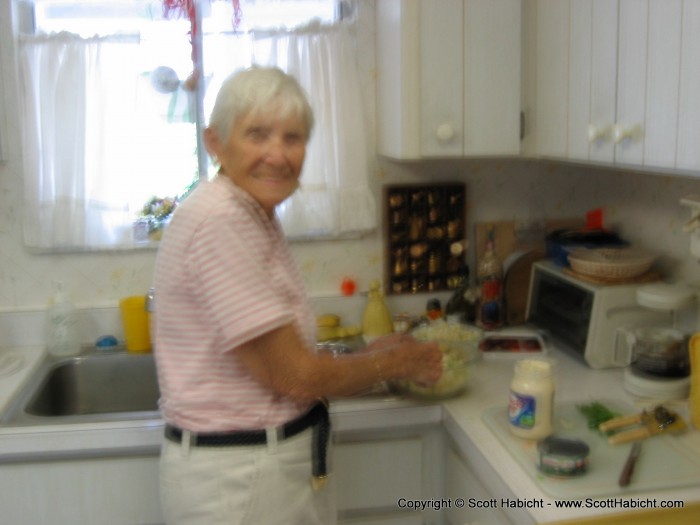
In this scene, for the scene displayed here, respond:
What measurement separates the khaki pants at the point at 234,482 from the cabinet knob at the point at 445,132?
85cm

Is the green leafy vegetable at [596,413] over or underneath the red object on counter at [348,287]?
underneath

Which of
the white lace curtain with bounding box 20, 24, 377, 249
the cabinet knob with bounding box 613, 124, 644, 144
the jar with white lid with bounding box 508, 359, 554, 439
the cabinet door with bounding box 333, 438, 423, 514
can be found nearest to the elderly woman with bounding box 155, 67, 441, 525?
the jar with white lid with bounding box 508, 359, 554, 439

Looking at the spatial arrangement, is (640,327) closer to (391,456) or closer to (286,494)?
(391,456)

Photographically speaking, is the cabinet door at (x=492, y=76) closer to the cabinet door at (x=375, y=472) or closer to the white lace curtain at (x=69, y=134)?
the cabinet door at (x=375, y=472)

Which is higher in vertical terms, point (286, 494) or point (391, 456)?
point (286, 494)

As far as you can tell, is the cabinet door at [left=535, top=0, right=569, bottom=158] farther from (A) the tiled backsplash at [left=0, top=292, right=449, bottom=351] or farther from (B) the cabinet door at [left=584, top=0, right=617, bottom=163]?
(A) the tiled backsplash at [left=0, top=292, right=449, bottom=351]

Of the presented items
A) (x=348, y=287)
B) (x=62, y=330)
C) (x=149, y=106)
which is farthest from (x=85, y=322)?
(x=348, y=287)

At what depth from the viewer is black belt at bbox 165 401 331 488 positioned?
4.02 ft

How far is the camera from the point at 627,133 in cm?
140

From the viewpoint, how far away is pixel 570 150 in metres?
1.67

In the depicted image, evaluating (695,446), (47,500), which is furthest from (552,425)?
(47,500)

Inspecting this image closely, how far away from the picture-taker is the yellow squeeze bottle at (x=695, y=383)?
1453 millimetres

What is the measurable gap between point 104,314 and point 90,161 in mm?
430

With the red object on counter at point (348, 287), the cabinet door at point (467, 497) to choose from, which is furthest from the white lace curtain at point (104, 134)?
the cabinet door at point (467, 497)
